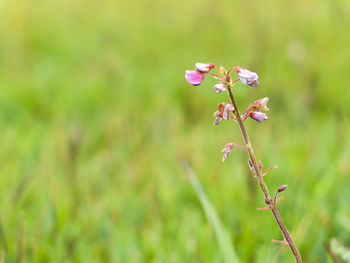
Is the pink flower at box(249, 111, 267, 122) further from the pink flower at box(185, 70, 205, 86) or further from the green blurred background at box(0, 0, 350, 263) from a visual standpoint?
the green blurred background at box(0, 0, 350, 263)

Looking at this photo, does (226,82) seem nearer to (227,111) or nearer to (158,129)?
(227,111)

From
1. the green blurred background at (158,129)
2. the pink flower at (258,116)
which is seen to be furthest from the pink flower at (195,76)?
the green blurred background at (158,129)

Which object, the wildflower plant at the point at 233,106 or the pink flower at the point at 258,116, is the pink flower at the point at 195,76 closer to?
the wildflower plant at the point at 233,106

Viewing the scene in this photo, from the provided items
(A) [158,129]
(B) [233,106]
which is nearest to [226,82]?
(B) [233,106]

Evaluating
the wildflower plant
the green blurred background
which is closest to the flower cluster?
the wildflower plant

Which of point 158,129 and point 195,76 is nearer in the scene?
point 195,76

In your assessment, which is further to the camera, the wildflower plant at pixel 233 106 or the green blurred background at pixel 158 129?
the green blurred background at pixel 158 129

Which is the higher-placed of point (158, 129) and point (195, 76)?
point (195, 76)

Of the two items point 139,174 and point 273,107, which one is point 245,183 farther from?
point 273,107

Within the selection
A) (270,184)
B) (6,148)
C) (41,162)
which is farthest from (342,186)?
(6,148)
